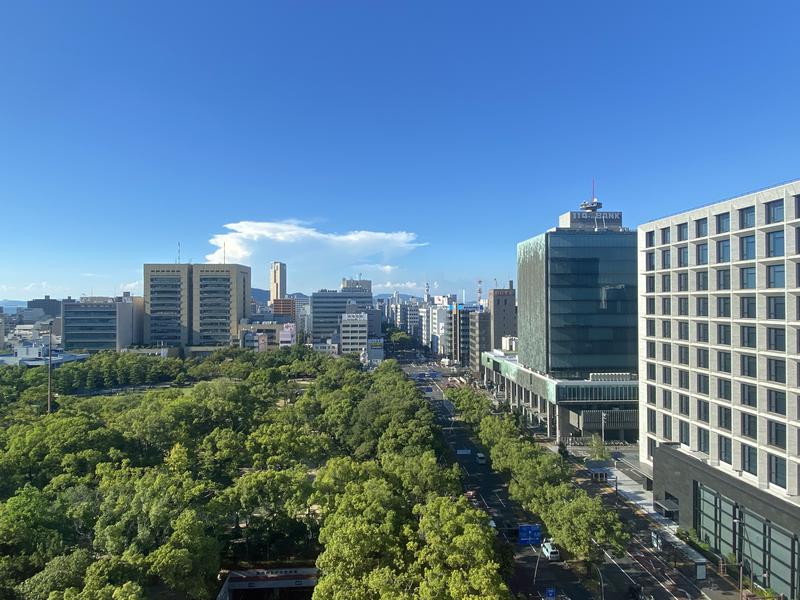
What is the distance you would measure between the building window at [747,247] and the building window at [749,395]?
6858mm

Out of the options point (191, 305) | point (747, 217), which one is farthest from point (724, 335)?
point (191, 305)

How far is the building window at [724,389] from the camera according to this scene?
27766mm

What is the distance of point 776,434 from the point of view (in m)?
24.6

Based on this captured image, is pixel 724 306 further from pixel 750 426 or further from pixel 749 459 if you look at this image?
pixel 749 459

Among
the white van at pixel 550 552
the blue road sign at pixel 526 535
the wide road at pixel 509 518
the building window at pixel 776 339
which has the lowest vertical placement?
the wide road at pixel 509 518

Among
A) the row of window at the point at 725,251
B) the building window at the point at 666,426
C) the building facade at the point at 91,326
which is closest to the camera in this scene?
the row of window at the point at 725,251

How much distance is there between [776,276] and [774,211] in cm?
330

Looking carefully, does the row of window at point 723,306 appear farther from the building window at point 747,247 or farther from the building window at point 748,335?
the building window at point 747,247

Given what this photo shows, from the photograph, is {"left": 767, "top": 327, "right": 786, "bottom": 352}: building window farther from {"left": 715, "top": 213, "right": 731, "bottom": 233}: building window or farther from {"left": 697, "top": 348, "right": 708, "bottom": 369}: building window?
{"left": 715, "top": 213, "right": 731, "bottom": 233}: building window

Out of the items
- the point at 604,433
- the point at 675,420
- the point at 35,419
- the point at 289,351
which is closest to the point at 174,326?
the point at 289,351

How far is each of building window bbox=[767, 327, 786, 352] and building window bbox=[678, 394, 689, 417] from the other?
8.34 meters

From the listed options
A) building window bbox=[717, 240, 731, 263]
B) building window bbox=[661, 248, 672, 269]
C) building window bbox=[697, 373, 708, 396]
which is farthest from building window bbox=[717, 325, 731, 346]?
building window bbox=[661, 248, 672, 269]

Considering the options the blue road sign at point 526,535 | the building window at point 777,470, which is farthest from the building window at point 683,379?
the blue road sign at point 526,535

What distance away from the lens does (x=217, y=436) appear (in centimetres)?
3488
